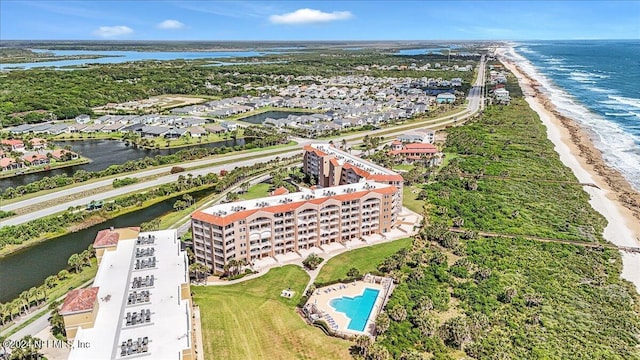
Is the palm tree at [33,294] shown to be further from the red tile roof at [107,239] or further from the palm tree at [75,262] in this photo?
the red tile roof at [107,239]

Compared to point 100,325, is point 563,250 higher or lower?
lower

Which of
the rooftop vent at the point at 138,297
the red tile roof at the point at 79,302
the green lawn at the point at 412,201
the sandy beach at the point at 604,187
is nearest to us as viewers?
the red tile roof at the point at 79,302

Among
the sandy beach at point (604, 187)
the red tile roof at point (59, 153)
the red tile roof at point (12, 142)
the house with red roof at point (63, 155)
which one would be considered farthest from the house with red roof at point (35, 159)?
the sandy beach at point (604, 187)

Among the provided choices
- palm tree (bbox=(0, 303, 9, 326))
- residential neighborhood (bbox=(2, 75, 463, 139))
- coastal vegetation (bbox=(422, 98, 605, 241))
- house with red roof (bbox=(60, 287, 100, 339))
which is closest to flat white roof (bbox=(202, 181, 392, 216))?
coastal vegetation (bbox=(422, 98, 605, 241))

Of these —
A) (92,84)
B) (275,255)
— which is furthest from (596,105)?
(92,84)

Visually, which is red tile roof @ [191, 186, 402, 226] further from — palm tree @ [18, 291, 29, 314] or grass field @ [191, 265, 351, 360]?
palm tree @ [18, 291, 29, 314]

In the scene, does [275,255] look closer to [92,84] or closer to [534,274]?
[534,274]

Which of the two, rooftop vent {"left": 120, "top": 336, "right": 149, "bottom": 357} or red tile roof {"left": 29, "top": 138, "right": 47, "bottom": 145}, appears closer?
rooftop vent {"left": 120, "top": 336, "right": 149, "bottom": 357}

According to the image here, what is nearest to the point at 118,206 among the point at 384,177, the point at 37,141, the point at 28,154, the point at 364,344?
the point at 384,177
